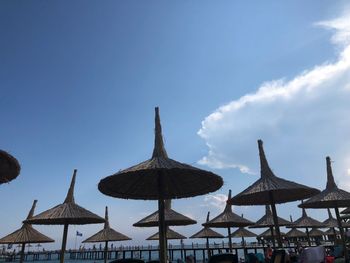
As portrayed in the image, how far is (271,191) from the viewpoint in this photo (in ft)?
30.6

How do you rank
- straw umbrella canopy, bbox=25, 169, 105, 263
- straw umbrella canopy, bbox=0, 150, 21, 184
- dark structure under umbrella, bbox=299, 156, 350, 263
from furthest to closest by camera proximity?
dark structure under umbrella, bbox=299, 156, 350, 263 → straw umbrella canopy, bbox=25, 169, 105, 263 → straw umbrella canopy, bbox=0, 150, 21, 184

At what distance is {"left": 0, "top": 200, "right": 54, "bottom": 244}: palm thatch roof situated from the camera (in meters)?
13.2

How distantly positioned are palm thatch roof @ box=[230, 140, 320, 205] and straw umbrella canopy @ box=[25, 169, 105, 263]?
491 cm

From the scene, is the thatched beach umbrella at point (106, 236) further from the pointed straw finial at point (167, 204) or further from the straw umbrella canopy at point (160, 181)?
the straw umbrella canopy at point (160, 181)

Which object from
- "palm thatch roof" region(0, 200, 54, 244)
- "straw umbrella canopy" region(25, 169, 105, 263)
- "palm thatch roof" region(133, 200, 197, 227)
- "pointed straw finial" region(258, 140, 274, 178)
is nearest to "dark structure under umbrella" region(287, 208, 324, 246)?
"palm thatch roof" region(133, 200, 197, 227)

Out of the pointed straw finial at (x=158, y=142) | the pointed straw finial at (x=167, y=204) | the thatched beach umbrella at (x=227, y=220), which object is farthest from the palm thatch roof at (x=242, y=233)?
the pointed straw finial at (x=158, y=142)

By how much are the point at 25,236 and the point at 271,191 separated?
10.4 m

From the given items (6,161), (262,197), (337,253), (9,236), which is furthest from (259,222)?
(6,161)

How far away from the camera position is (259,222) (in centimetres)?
1848

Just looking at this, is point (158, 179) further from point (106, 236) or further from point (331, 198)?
point (106, 236)

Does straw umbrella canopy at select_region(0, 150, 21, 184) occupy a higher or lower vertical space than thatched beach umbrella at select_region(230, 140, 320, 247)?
lower

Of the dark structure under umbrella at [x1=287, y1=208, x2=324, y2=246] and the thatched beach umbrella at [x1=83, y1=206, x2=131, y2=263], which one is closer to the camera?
the thatched beach umbrella at [x1=83, y1=206, x2=131, y2=263]

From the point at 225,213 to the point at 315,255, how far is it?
8443 mm

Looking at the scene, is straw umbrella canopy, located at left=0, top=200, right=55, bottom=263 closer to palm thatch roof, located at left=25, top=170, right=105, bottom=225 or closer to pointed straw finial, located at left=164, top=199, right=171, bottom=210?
palm thatch roof, located at left=25, top=170, right=105, bottom=225
